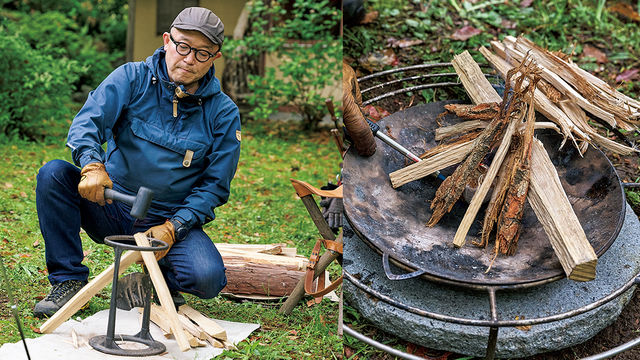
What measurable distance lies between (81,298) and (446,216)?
159cm

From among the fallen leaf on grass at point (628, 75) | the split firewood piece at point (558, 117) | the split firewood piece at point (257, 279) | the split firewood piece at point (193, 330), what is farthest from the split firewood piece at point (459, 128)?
the fallen leaf on grass at point (628, 75)

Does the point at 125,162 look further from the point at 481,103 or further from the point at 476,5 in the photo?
the point at 476,5

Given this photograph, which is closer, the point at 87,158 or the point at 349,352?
the point at 87,158

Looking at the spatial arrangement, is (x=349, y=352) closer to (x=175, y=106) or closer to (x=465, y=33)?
(x=175, y=106)

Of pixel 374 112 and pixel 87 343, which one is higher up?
pixel 374 112

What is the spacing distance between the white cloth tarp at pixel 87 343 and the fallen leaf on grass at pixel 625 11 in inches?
190

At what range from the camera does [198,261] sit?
7.63 ft

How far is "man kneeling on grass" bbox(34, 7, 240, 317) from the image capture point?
7.02ft

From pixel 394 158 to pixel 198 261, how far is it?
1106mm

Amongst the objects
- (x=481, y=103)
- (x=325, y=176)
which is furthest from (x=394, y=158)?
(x=325, y=176)

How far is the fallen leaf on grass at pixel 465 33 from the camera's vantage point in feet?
14.2

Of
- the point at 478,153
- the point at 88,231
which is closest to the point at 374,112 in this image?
the point at 478,153

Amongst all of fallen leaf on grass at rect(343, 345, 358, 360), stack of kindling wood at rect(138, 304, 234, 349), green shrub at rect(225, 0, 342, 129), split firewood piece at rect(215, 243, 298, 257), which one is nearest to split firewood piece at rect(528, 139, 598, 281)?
fallen leaf on grass at rect(343, 345, 358, 360)

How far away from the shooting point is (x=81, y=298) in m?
1.95
